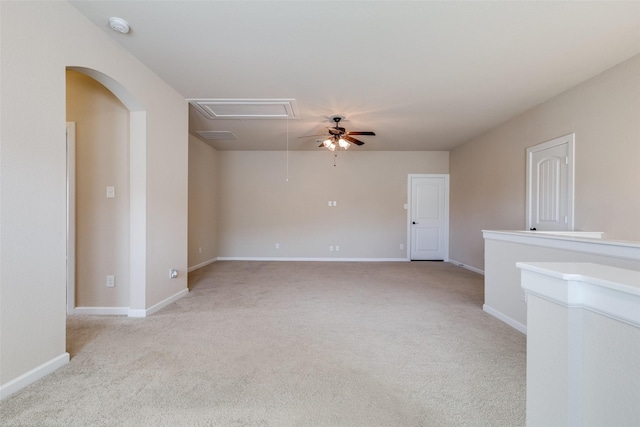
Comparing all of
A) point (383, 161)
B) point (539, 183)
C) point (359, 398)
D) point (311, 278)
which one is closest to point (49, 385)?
point (359, 398)

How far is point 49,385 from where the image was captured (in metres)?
1.71

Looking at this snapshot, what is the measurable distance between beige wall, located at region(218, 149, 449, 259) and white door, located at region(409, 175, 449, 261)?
19cm

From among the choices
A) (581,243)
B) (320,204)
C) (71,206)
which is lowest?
(581,243)

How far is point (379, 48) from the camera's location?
2.47m

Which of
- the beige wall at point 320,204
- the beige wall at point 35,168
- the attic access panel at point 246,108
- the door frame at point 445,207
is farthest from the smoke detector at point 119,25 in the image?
the door frame at point 445,207

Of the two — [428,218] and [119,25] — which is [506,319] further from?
[119,25]

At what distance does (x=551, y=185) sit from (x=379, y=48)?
295 centimetres

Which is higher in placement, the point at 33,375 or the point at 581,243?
the point at 581,243

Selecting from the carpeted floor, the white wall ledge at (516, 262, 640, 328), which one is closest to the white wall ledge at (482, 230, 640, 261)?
the carpeted floor

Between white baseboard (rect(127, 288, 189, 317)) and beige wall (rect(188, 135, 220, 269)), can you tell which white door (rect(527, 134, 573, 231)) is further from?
beige wall (rect(188, 135, 220, 269))

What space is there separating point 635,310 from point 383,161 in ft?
20.2

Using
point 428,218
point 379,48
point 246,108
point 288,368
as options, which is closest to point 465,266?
point 428,218

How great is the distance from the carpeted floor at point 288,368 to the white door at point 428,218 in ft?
10.4

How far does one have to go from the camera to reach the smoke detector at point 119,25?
2.15 metres
